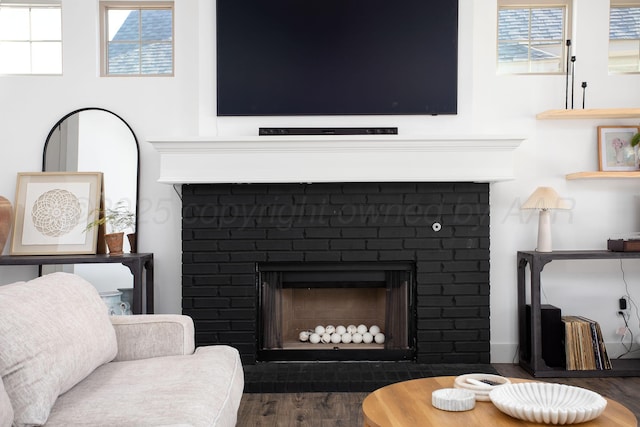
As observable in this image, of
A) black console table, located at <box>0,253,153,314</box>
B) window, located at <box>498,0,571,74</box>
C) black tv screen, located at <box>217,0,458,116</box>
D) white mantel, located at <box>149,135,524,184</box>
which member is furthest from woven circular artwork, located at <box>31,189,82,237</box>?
window, located at <box>498,0,571,74</box>

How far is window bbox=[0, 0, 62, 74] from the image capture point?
169 inches

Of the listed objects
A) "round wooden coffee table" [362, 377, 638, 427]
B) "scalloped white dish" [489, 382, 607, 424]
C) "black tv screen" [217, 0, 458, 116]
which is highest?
"black tv screen" [217, 0, 458, 116]

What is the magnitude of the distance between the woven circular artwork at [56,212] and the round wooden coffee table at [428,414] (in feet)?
8.82

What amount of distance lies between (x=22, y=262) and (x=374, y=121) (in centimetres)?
231

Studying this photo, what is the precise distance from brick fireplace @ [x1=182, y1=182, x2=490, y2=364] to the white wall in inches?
11.7

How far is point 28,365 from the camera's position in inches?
70.6

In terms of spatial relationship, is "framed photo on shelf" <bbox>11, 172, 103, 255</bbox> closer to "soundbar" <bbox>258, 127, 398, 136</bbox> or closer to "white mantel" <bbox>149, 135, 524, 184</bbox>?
"white mantel" <bbox>149, 135, 524, 184</bbox>

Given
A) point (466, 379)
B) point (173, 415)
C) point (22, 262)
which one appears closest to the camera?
point (173, 415)

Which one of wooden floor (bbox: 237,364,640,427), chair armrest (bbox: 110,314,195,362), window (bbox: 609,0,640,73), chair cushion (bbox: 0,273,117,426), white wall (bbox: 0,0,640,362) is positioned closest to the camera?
chair cushion (bbox: 0,273,117,426)

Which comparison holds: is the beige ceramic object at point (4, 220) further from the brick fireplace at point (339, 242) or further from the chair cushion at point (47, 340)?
the chair cushion at point (47, 340)

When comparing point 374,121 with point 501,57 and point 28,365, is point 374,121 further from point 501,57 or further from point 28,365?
point 28,365

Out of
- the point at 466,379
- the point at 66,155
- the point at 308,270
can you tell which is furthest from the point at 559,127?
the point at 66,155

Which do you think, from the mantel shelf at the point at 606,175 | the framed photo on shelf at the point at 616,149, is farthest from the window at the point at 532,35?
the mantel shelf at the point at 606,175

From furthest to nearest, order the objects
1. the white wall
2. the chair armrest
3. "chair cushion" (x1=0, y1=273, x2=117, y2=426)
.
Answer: the white wall
the chair armrest
"chair cushion" (x1=0, y1=273, x2=117, y2=426)
